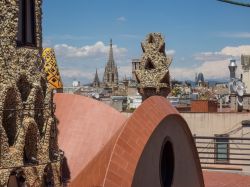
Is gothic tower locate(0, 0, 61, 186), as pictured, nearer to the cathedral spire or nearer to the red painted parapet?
the red painted parapet

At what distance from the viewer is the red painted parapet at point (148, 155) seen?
6664mm

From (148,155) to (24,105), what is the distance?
6.57ft

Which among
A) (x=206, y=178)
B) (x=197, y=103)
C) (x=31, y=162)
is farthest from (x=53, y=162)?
(x=197, y=103)

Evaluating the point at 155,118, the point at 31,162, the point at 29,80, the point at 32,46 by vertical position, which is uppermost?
the point at 32,46

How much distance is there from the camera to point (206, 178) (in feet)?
49.4

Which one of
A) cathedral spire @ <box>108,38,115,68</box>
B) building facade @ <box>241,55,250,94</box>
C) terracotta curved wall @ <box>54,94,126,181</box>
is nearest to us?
terracotta curved wall @ <box>54,94,126,181</box>

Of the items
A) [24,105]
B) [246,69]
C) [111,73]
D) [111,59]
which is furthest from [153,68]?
[111,59]

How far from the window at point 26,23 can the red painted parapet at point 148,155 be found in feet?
5.94

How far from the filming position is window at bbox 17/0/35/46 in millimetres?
7516

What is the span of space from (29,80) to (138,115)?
158 cm

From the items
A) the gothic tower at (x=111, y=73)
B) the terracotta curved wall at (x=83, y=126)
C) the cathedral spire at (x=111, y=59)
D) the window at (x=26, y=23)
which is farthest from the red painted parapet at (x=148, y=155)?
the cathedral spire at (x=111, y=59)

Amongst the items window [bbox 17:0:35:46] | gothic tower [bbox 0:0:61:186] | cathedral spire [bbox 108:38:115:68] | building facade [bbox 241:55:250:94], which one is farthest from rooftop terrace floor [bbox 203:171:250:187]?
cathedral spire [bbox 108:38:115:68]

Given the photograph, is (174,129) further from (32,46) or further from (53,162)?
(32,46)

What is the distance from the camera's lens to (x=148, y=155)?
7.98 metres
